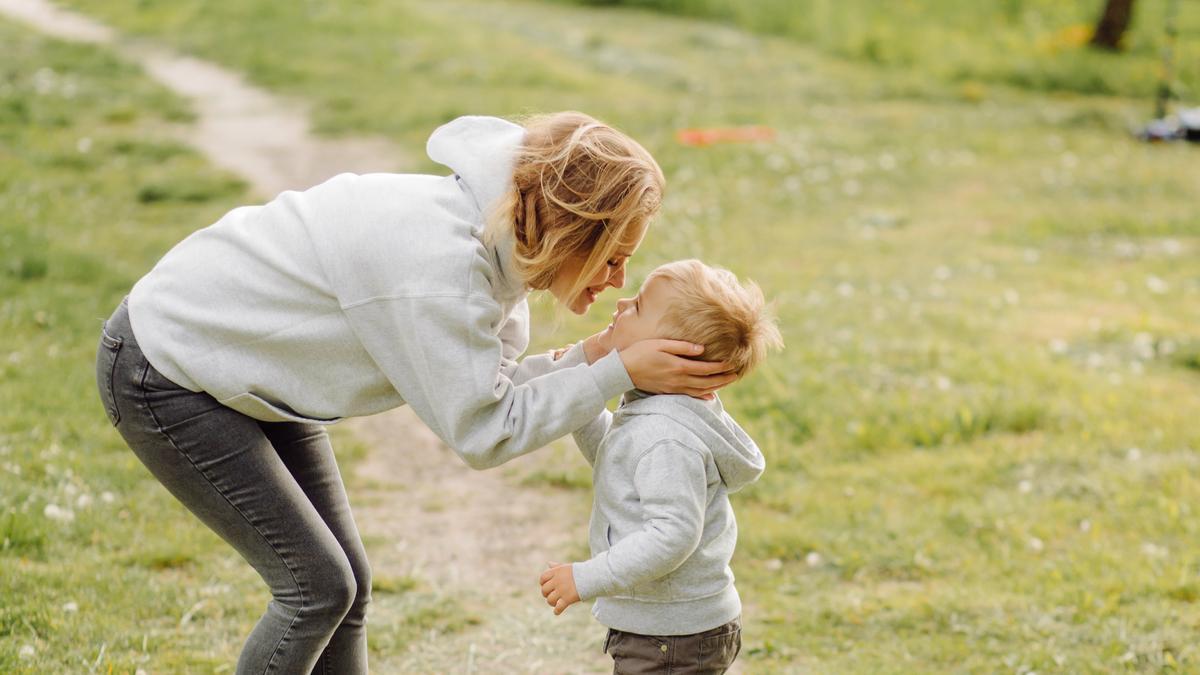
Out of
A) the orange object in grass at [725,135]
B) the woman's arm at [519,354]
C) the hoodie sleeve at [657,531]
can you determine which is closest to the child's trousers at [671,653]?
the hoodie sleeve at [657,531]

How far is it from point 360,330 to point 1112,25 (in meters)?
15.8

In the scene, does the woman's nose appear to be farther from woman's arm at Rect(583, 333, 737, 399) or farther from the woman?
woman's arm at Rect(583, 333, 737, 399)

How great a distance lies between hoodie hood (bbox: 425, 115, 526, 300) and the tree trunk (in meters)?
15.2

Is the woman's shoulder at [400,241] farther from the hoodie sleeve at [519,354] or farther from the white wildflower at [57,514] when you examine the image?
the white wildflower at [57,514]

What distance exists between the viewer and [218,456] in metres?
2.78

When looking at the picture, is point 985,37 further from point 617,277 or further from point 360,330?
point 360,330

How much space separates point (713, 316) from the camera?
275cm

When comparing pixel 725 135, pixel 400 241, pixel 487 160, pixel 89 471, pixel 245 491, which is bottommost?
pixel 725 135

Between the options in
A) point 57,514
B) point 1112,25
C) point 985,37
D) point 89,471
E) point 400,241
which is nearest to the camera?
point 400,241

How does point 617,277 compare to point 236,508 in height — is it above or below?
above

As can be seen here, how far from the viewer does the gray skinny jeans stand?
109 inches

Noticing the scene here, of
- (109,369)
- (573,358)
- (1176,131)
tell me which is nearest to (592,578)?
(573,358)

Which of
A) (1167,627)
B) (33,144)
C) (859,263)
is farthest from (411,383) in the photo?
(33,144)

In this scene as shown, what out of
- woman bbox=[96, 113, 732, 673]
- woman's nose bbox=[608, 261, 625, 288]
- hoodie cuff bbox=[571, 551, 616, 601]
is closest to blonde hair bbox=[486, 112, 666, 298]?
woman bbox=[96, 113, 732, 673]
